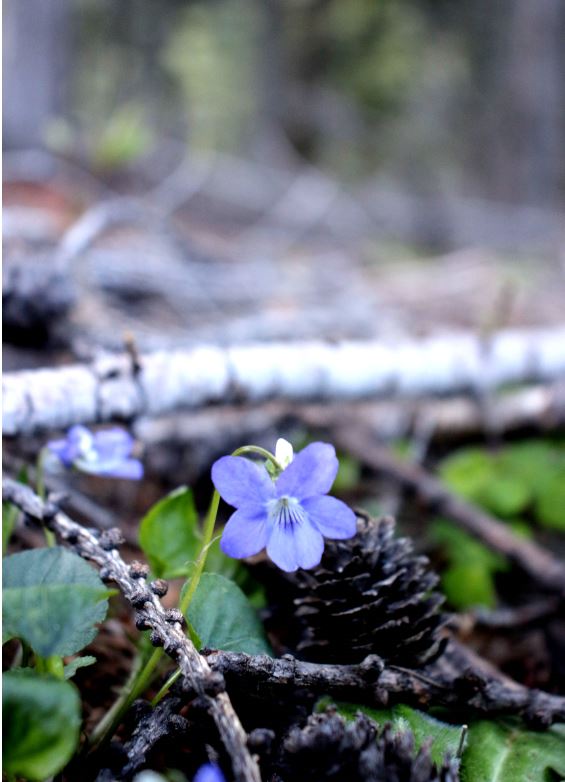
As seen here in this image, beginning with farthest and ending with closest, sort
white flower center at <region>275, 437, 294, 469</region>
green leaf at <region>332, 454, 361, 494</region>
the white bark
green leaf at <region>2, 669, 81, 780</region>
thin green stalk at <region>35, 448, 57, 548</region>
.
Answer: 1. green leaf at <region>332, 454, 361, 494</region>
2. the white bark
3. thin green stalk at <region>35, 448, 57, 548</region>
4. white flower center at <region>275, 437, 294, 469</region>
5. green leaf at <region>2, 669, 81, 780</region>

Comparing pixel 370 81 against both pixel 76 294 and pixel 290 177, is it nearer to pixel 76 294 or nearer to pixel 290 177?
pixel 290 177

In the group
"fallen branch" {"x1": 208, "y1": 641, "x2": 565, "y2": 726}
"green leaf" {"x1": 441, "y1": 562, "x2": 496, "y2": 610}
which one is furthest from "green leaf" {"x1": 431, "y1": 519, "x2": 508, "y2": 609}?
"fallen branch" {"x1": 208, "y1": 641, "x2": 565, "y2": 726}

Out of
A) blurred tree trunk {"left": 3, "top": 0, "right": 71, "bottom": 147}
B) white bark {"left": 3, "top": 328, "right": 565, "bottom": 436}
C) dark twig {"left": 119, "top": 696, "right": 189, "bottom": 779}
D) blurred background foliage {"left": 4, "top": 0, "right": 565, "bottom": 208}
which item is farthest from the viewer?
blurred background foliage {"left": 4, "top": 0, "right": 565, "bottom": 208}

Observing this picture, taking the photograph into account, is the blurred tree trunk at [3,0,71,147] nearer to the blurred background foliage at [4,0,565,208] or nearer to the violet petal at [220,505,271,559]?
the blurred background foliage at [4,0,565,208]

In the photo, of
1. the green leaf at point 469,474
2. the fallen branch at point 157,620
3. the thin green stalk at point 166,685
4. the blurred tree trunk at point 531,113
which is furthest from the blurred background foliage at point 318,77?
the thin green stalk at point 166,685

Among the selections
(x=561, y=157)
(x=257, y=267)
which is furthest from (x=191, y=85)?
(x=257, y=267)

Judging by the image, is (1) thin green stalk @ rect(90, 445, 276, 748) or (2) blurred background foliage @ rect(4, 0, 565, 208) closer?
(1) thin green stalk @ rect(90, 445, 276, 748)

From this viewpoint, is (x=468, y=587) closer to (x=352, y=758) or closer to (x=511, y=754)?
(x=511, y=754)
